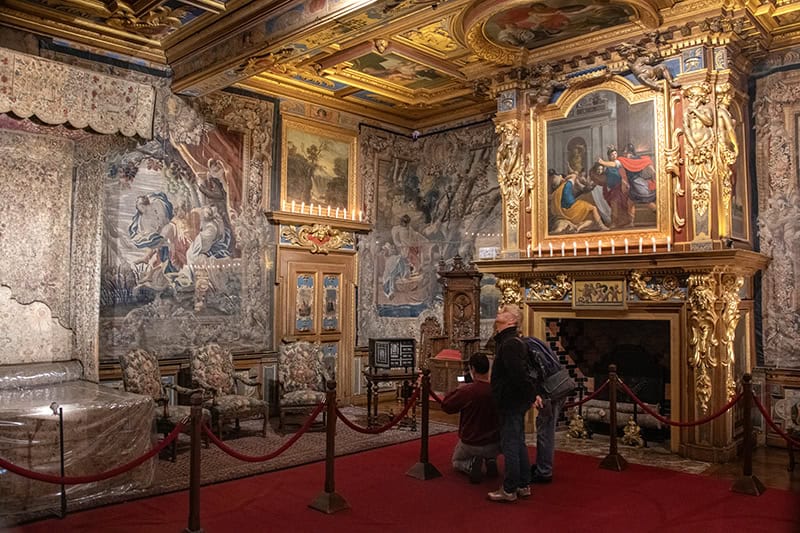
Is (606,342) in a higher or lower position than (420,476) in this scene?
higher

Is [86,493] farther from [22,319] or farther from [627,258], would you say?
[627,258]

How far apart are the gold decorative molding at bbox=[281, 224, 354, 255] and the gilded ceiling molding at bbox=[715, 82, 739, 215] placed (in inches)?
243

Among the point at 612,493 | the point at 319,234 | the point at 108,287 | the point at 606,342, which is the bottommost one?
the point at 612,493

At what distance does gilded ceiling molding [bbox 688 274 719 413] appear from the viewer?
7719 millimetres

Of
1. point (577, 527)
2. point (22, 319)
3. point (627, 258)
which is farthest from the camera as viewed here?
point (627, 258)

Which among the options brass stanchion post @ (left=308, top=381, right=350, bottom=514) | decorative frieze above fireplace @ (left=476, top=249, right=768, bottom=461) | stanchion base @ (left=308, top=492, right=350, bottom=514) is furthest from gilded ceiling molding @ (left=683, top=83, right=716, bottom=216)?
stanchion base @ (left=308, top=492, right=350, bottom=514)

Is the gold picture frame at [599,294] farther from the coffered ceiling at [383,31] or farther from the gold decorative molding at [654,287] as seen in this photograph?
the coffered ceiling at [383,31]

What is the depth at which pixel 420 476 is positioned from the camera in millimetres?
6805

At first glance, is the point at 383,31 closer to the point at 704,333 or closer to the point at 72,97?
the point at 72,97

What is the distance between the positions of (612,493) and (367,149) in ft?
25.3

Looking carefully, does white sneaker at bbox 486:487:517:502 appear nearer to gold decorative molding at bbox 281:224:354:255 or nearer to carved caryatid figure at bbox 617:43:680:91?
carved caryatid figure at bbox 617:43:680:91

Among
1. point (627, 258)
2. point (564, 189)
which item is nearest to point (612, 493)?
point (627, 258)

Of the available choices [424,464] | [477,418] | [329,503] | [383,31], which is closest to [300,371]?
[424,464]

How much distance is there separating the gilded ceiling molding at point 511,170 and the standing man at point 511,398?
3612 millimetres
